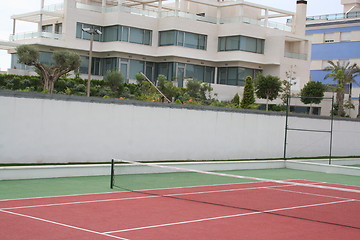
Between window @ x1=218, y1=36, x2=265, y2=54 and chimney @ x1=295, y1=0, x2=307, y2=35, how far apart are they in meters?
6.35

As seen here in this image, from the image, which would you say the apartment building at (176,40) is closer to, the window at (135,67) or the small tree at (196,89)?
the window at (135,67)

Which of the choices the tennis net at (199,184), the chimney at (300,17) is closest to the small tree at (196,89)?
the chimney at (300,17)

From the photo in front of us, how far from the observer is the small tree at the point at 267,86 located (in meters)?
53.5

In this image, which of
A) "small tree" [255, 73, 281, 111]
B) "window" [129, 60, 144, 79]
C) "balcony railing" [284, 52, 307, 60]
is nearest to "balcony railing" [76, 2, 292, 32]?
"balcony railing" [284, 52, 307, 60]

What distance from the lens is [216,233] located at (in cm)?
1062

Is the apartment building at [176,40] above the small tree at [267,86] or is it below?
above

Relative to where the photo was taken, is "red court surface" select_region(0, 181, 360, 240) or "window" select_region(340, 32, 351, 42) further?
"window" select_region(340, 32, 351, 42)

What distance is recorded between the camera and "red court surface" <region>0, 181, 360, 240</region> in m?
10.3

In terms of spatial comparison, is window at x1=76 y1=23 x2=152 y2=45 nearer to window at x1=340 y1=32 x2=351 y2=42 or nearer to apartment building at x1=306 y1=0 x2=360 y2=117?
apartment building at x1=306 y1=0 x2=360 y2=117

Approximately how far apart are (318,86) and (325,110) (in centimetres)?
→ 263

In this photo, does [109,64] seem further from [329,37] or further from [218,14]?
[329,37]

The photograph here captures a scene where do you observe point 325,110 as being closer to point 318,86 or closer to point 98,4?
point 318,86

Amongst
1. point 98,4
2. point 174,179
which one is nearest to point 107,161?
point 174,179

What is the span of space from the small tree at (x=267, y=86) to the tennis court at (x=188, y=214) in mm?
35500
